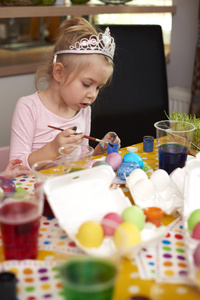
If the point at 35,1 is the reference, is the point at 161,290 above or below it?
below

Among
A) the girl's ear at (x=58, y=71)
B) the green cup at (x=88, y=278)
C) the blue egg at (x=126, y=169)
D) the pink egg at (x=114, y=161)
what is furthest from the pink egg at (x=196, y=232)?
the girl's ear at (x=58, y=71)

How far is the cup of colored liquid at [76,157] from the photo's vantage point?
44.5 inches

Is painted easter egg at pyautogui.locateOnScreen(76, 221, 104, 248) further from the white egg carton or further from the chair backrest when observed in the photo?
the chair backrest

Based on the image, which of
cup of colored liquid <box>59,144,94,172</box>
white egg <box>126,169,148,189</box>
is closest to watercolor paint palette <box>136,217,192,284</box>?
white egg <box>126,169,148,189</box>

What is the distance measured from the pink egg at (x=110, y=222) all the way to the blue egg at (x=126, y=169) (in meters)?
0.32

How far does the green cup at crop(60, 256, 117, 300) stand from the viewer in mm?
640

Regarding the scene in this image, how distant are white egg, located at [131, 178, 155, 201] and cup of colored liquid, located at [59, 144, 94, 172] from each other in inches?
6.4

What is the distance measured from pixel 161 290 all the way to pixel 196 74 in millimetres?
2542

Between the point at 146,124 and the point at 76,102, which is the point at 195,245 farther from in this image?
the point at 146,124

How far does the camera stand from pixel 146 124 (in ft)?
7.88

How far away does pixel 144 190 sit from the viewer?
1.08m

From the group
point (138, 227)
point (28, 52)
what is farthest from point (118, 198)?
point (28, 52)

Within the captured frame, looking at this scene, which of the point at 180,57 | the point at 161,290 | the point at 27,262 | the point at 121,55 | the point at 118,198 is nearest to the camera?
the point at 161,290

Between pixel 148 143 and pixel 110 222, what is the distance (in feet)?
2.36
